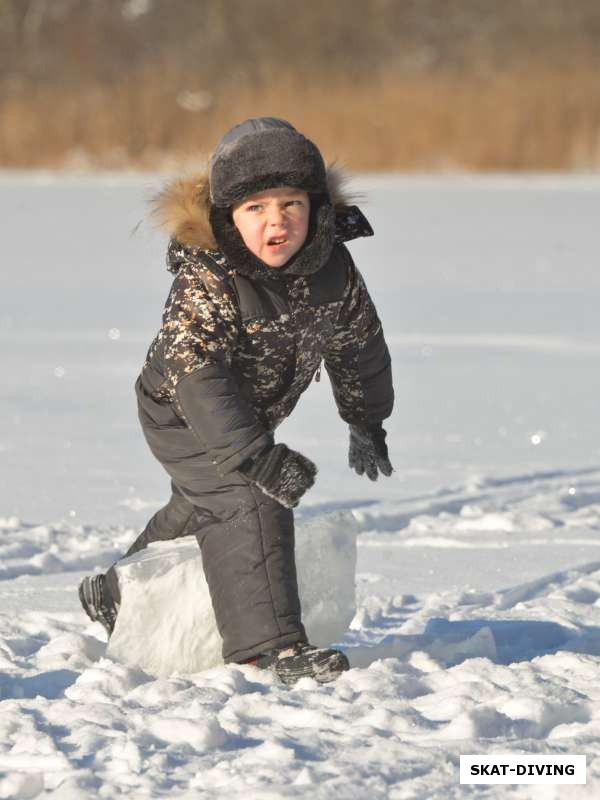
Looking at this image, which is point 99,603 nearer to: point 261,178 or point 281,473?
point 281,473

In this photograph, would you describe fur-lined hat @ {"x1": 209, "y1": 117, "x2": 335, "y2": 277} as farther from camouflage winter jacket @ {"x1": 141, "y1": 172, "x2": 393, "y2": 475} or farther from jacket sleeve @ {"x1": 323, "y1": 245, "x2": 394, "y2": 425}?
jacket sleeve @ {"x1": 323, "y1": 245, "x2": 394, "y2": 425}

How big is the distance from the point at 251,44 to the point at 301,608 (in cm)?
2782

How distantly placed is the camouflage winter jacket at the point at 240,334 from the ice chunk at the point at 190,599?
0.25m

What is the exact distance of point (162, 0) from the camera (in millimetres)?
32094

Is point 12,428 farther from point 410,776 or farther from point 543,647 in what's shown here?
point 410,776

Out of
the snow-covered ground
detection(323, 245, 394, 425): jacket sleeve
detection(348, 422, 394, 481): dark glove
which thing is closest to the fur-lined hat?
detection(323, 245, 394, 425): jacket sleeve

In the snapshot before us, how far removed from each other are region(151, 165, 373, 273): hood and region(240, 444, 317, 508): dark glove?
372mm

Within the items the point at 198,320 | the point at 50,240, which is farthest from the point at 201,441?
the point at 50,240

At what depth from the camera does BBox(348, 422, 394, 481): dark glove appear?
315cm

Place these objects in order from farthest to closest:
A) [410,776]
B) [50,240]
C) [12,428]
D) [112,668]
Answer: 1. [50,240]
2. [12,428]
3. [112,668]
4. [410,776]

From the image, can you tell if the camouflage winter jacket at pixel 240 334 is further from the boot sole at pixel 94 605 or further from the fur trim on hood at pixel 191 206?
the boot sole at pixel 94 605

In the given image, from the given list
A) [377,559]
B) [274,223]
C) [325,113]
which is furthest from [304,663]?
[325,113]

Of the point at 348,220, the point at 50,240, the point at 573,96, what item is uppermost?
the point at 573,96

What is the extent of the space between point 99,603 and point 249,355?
624 mm
